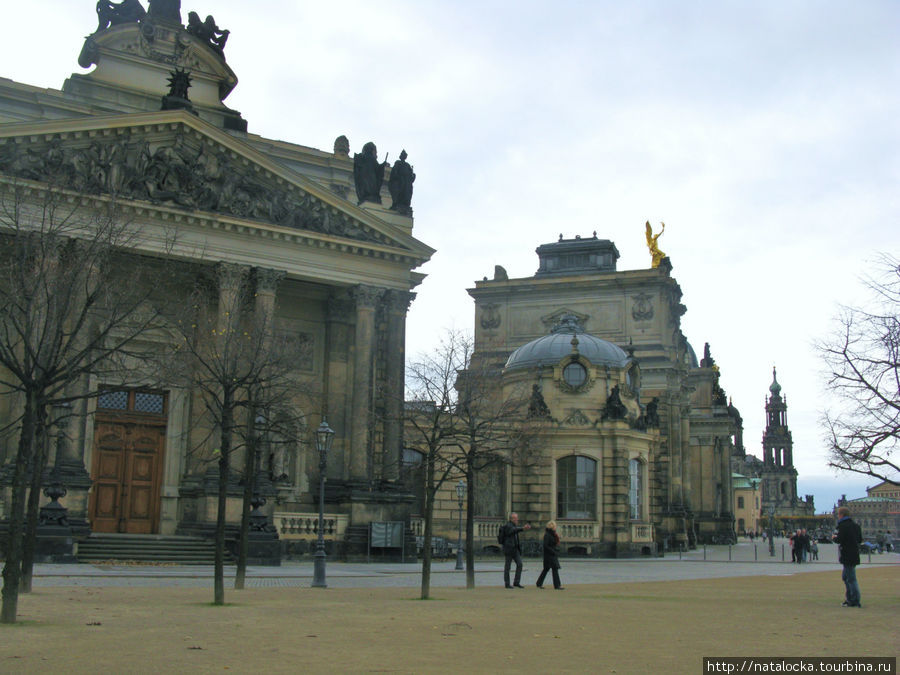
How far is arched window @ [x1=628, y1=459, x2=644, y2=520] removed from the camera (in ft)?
152

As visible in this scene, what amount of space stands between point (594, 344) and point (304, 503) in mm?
16547

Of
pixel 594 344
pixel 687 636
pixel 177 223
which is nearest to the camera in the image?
pixel 687 636

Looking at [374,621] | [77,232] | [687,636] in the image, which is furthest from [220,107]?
[687,636]

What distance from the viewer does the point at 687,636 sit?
13.2 metres

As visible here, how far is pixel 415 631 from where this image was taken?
44.9 feet

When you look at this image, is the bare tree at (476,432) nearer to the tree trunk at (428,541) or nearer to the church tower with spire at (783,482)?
the tree trunk at (428,541)

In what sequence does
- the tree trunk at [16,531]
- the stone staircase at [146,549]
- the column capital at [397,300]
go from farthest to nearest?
the column capital at [397,300]
the stone staircase at [146,549]
the tree trunk at [16,531]

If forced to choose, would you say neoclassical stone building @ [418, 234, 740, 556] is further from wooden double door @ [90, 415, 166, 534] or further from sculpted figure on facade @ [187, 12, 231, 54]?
sculpted figure on facade @ [187, 12, 231, 54]

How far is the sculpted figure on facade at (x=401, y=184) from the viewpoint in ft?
141

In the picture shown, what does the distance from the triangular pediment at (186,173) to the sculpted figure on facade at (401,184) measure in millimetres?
2578

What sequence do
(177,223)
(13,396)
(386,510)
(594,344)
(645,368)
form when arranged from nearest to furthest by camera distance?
(13,396)
(177,223)
(386,510)
(594,344)
(645,368)

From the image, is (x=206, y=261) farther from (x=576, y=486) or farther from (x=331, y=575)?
(x=576, y=486)

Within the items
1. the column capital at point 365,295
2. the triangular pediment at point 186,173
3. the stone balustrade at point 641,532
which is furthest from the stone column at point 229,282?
the stone balustrade at point 641,532

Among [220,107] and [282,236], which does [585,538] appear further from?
[220,107]
